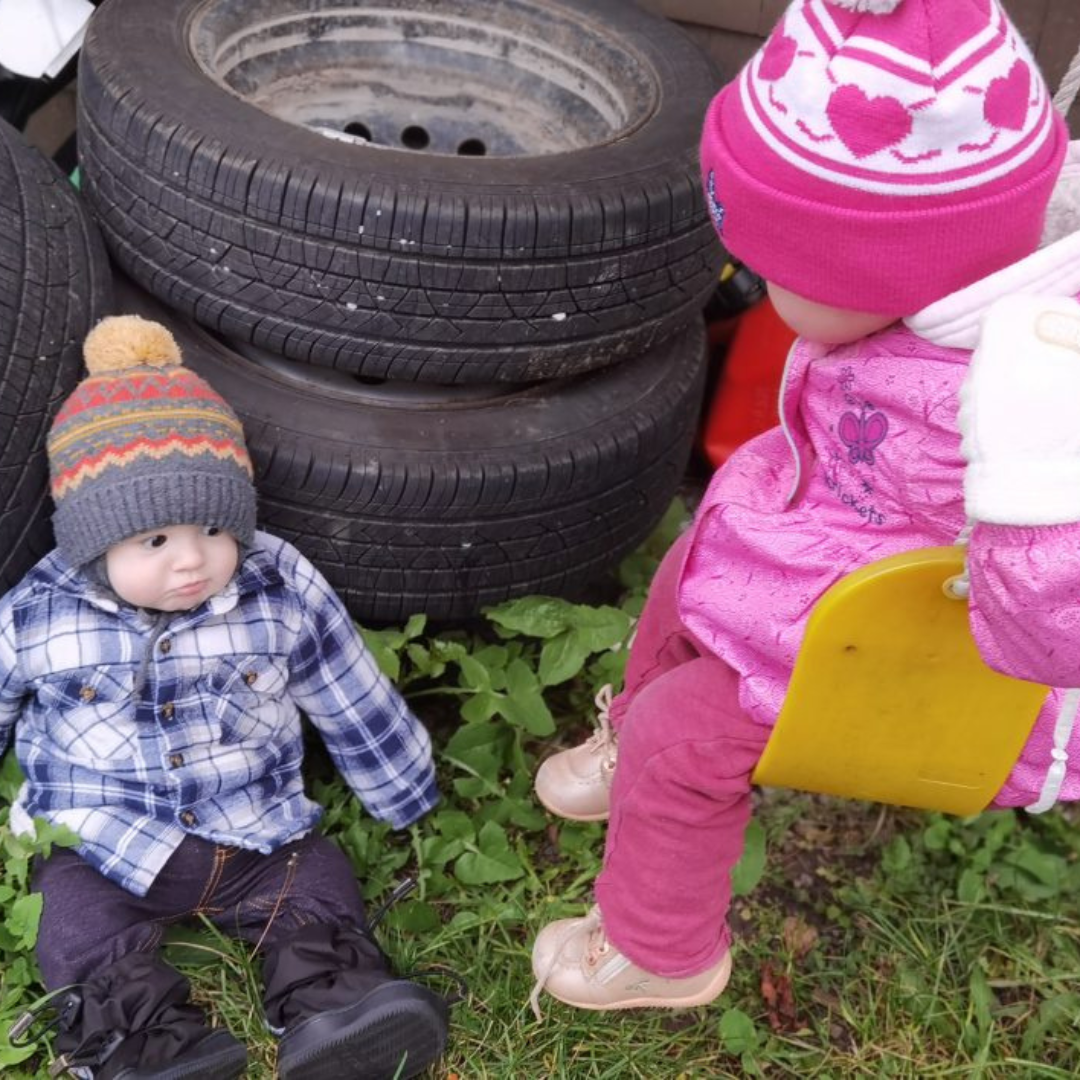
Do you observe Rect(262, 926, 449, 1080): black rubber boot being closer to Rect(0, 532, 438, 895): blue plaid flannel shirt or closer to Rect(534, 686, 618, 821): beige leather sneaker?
Rect(0, 532, 438, 895): blue plaid flannel shirt

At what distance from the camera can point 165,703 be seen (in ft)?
7.01

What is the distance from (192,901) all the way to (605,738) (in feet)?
2.35

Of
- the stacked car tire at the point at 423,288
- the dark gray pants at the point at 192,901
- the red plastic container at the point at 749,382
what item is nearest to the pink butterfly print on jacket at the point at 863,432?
the stacked car tire at the point at 423,288

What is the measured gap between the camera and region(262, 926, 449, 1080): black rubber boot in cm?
195

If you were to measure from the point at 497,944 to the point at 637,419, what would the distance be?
91 centimetres

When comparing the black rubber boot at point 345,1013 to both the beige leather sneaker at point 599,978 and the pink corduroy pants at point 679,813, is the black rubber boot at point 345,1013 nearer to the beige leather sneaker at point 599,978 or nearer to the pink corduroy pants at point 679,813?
the beige leather sneaker at point 599,978

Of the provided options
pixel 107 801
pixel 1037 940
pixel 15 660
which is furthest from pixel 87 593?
pixel 1037 940

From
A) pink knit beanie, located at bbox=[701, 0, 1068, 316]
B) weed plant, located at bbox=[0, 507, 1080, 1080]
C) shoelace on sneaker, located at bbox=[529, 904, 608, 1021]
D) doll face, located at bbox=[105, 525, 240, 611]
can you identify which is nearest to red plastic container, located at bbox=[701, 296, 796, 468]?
weed plant, located at bbox=[0, 507, 1080, 1080]

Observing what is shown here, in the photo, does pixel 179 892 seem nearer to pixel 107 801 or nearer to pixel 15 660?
pixel 107 801

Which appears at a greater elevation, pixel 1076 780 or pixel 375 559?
pixel 1076 780

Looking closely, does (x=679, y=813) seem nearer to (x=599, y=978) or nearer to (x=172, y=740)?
(x=599, y=978)

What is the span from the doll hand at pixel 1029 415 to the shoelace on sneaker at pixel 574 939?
103 cm

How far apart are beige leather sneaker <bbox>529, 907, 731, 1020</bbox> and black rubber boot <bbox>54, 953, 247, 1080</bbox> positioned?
1.51ft

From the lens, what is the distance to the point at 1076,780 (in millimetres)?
1757
